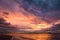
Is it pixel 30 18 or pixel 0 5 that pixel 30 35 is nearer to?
pixel 30 18

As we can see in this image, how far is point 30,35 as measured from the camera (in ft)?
6.89

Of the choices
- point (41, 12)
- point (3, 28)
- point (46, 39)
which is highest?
point (41, 12)

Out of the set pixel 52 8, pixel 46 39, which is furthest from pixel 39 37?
pixel 52 8

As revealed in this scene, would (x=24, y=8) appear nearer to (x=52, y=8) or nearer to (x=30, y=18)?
(x=30, y=18)

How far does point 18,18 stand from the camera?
2148 millimetres

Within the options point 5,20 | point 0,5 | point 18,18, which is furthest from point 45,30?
point 0,5

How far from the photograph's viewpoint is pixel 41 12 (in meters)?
2.14

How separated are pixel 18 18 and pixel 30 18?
0.51 feet

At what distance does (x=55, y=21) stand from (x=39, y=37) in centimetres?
29

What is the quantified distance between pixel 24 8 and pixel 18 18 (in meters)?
0.15

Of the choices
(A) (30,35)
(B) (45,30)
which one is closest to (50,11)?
(B) (45,30)

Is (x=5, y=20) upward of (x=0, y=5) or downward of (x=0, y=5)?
downward

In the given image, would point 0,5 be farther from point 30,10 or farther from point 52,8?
point 52,8

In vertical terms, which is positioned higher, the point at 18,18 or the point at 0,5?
the point at 0,5
